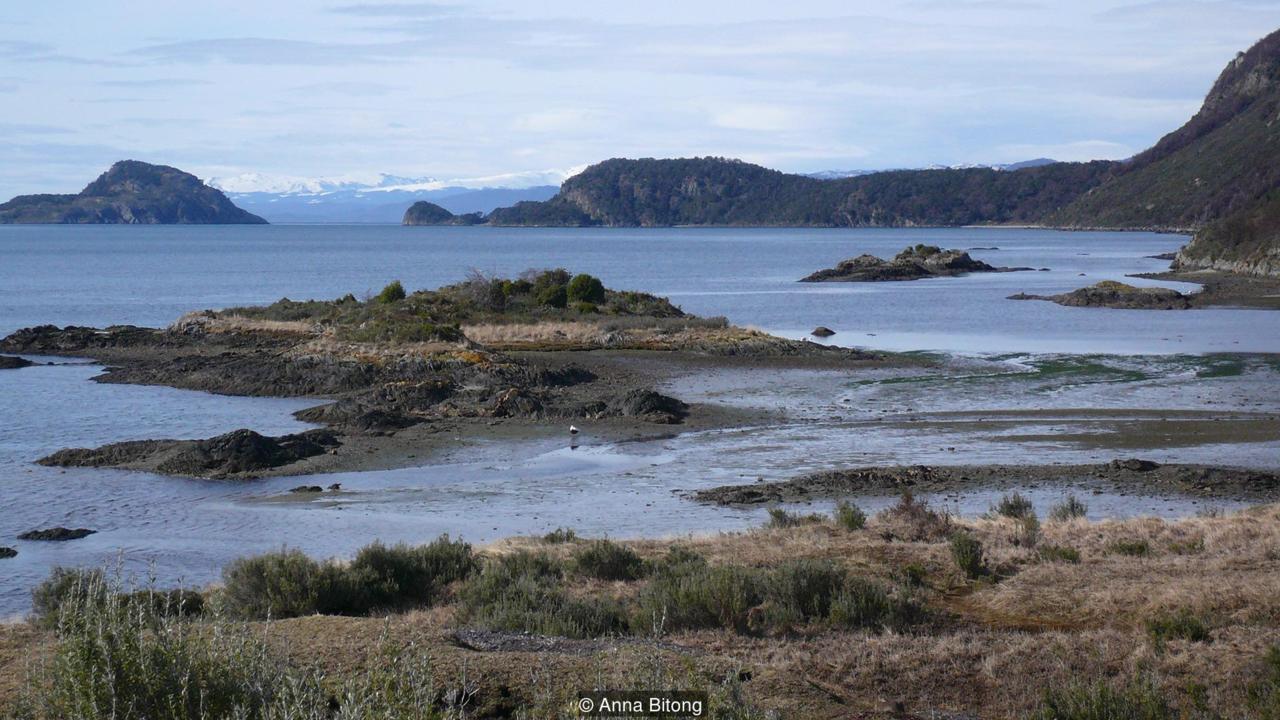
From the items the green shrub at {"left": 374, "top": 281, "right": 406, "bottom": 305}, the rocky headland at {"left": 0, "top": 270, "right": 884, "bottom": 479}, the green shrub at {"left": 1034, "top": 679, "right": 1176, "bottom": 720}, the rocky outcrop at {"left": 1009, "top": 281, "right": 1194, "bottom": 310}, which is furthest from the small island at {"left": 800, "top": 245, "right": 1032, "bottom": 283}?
the green shrub at {"left": 1034, "top": 679, "right": 1176, "bottom": 720}

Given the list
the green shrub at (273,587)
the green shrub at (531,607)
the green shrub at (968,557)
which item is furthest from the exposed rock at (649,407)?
the green shrub at (273,587)

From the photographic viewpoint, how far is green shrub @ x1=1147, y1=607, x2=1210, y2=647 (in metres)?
9.85

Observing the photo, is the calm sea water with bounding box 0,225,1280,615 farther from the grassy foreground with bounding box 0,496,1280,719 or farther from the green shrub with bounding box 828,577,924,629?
the green shrub with bounding box 828,577,924,629

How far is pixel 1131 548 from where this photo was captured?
13.7 m

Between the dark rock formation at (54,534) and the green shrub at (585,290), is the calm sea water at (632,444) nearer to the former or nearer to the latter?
the dark rock formation at (54,534)

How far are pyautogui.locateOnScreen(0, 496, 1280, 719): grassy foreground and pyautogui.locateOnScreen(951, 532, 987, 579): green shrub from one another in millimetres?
29

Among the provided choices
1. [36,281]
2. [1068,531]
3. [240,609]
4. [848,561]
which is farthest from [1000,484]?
[36,281]

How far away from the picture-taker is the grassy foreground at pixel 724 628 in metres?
6.58

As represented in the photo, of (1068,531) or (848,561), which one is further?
(1068,531)

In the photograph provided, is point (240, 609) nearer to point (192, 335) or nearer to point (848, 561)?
point (848, 561)

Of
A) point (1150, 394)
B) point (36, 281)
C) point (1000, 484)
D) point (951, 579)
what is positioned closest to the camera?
point (951, 579)

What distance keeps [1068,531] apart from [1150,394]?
60.9 feet

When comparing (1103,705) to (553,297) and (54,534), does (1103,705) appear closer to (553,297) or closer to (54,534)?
(54,534)

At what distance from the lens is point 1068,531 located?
15023 mm
